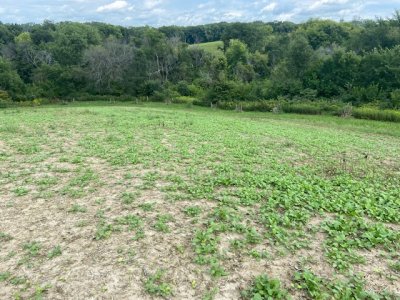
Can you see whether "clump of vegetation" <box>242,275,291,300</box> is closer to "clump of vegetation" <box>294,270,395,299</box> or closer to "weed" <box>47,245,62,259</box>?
"clump of vegetation" <box>294,270,395,299</box>

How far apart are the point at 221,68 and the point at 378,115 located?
3695cm

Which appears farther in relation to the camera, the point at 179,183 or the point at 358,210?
the point at 179,183

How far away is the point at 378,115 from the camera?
91.7ft

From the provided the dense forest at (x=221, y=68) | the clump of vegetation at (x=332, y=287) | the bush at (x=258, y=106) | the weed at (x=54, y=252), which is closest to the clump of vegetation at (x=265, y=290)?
the clump of vegetation at (x=332, y=287)

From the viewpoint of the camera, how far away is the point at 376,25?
50.8 metres

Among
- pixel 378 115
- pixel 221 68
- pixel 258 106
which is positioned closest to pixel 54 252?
pixel 378 115

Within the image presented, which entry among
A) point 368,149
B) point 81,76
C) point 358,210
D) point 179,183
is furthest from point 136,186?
point 81,76

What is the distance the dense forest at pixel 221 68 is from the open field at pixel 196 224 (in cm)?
2850

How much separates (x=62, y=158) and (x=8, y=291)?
23.4 feet

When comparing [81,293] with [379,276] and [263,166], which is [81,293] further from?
[263,166]

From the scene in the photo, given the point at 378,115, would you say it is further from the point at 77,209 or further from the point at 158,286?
the point at 158,286

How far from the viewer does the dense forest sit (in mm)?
39656

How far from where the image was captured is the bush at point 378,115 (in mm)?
27298

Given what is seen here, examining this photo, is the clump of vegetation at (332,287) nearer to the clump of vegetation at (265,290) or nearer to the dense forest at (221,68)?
the clump of vegetation at (265,290)
